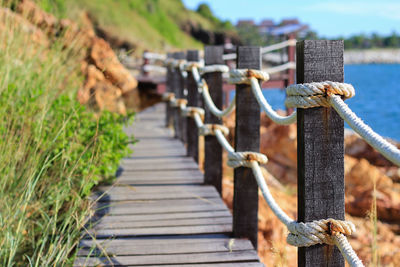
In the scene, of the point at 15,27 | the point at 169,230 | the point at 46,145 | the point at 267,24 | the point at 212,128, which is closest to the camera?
the point at 169,230

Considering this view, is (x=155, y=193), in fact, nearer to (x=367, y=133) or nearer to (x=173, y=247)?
(x=173, y=247)

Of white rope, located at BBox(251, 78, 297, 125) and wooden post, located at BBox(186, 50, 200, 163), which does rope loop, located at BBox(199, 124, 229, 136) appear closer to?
wooden post, located at BBox(186, 50, 200, 163)

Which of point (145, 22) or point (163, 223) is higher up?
point (145, 22)

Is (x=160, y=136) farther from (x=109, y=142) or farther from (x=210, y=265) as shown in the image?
(x=210, y=265)

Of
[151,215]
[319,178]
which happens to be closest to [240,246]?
[151,215]

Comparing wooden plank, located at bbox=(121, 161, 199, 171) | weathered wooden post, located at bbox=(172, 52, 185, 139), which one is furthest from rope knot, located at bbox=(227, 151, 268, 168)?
weathered wooden post, located at bbox=(172, 52, 185, 139)

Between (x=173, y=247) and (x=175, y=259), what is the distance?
18 centimetres

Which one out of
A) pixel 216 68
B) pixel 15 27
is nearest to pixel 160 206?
pixel 216 68

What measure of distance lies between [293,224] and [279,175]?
366 inches

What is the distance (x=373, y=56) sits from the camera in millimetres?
162500

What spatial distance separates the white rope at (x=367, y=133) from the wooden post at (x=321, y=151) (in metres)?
0.12

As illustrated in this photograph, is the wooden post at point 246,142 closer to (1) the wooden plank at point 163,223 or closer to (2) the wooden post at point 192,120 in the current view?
(1) the wooden plank at point 163,223

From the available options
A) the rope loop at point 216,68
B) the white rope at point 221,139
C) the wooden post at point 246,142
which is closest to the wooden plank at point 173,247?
the wooden post at point 246,142

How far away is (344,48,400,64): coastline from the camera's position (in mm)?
160500
